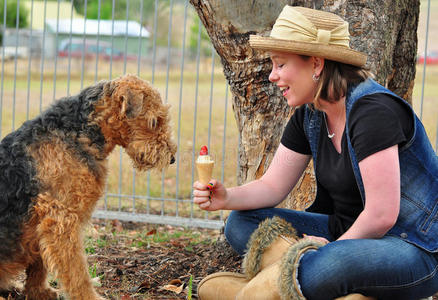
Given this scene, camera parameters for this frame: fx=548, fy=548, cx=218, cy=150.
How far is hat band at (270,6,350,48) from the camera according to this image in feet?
9.88

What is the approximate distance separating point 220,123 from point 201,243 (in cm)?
808

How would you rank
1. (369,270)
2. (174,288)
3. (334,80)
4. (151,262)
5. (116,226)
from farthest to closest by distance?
(116,226), (151,262), (174,288), (334,80), (369,270)

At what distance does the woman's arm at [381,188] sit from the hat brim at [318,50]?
57cm

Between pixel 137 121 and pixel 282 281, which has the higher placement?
pixel 137 121

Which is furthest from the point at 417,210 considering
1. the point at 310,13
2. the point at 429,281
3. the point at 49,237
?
the point at 49,237

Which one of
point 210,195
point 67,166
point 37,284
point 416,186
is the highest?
point 416,186

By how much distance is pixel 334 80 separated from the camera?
310 cm

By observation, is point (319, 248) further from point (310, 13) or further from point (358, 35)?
point (358, 35)

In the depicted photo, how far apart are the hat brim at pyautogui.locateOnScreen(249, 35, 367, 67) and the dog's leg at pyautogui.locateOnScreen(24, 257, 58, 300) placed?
6.90 ft

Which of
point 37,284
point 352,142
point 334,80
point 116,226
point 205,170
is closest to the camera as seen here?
point 352,142

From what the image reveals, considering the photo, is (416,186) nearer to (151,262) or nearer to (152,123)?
(152,123)

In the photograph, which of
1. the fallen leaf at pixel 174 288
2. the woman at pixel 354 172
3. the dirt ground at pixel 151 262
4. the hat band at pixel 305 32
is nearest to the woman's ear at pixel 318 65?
the woman at pixel 354 172

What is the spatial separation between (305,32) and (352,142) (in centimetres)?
66

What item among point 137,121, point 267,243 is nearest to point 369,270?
point 267,243
